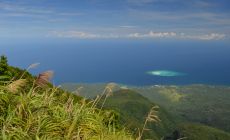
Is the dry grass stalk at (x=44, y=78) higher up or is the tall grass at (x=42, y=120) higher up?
the dry grass stalk at (x=44, y=78)

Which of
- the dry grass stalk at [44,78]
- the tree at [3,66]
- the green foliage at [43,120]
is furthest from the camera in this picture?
the tree at [3,66]

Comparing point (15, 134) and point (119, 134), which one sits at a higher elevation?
point (15, 134)

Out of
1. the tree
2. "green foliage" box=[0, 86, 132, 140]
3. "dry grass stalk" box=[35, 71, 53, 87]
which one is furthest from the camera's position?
the tree

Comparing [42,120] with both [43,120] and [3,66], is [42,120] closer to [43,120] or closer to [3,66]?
[43,120]

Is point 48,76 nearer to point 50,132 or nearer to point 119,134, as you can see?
point 50,132

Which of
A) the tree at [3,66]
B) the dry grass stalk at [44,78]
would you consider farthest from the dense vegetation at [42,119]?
the tree at [3,66]

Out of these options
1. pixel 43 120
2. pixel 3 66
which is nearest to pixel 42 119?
pixel 43 120

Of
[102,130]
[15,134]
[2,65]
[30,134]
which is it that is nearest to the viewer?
[15,134]

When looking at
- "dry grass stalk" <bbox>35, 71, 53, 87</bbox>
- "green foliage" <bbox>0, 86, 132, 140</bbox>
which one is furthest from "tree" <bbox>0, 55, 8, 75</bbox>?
"green foliage" <bbox>0, 86, 132, 140</bbox>

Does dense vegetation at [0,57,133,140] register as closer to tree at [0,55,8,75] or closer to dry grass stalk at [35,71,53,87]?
dry grass stalk at [35,71,53,87]

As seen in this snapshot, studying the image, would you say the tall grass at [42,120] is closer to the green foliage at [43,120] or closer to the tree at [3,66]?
the green foliage at [43,120]

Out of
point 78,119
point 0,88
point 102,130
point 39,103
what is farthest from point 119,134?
point 0,88
